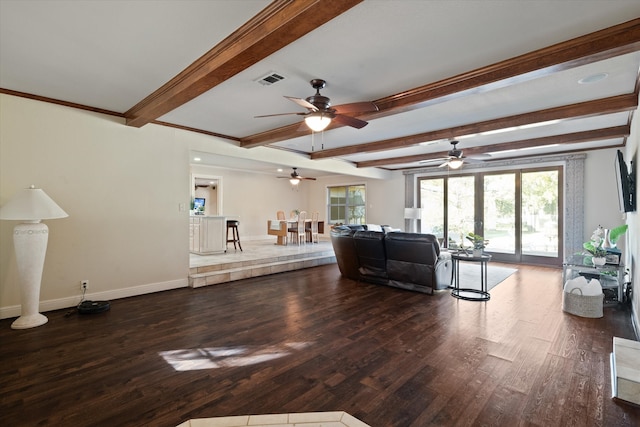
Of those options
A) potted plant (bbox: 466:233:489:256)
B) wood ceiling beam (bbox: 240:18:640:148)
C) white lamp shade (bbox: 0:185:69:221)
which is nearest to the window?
potted plant (bbox: 466:233:489:256)

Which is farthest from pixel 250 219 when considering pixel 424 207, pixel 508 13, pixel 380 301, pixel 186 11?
pixel 508 13

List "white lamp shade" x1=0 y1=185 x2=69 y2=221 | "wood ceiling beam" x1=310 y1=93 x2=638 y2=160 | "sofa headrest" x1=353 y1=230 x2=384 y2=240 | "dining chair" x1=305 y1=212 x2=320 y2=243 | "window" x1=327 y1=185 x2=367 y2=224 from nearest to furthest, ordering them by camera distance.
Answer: "white lamp shade" x1=0 y1=185 x2=69 y2=221
"wood ceiling beam" x1=310 y1=93 x2=638 y2=160
"sofa headrest" x1=353 y1=230 x2=384 y2=240
"dining chair" x1=305 y1=212 x2=320 y2=243
"window" x1=327 y1=185 x2=367 y2=224

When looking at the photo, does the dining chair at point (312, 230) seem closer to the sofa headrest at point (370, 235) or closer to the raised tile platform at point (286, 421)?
the sofa headrest at point (370, 235)

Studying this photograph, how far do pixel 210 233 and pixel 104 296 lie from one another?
2.69 metres

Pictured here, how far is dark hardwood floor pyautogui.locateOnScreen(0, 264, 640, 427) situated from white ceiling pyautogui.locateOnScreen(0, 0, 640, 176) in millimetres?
2567

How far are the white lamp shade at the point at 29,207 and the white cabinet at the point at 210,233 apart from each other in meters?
3.37

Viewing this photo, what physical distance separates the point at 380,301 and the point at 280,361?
7.08 ft

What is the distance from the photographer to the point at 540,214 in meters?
7.12

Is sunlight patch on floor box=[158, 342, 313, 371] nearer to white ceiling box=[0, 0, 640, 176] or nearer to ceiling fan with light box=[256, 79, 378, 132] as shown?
ceiling fan with light box=[256, 79, 378, 132]

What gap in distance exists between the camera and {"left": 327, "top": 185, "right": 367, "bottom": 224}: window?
10.7 meters

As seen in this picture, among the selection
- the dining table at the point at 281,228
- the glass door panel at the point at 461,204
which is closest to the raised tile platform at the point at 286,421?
the dining table at the point at 281,228

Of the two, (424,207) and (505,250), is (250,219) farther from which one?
(505,250)

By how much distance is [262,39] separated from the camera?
6.87 feet

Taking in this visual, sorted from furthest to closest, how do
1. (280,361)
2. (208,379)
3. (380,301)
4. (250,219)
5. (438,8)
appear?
(250,219)
(380,301)
(280,361)
(208,379)
(438,8)
